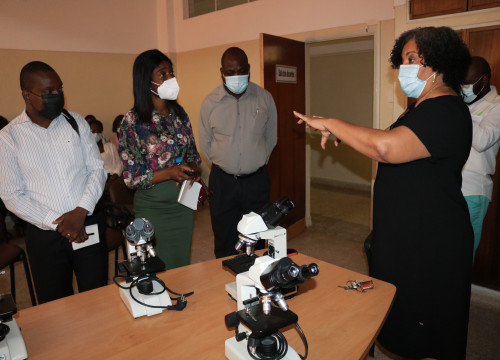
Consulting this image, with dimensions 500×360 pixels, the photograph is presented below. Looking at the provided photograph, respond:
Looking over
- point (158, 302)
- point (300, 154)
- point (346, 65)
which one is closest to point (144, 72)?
point (158, 302)

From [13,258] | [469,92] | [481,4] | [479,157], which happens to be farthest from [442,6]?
[13,258]

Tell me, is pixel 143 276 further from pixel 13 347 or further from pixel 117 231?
pixel 117 231

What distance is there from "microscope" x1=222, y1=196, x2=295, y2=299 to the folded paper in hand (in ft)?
2.39

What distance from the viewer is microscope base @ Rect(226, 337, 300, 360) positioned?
114cm

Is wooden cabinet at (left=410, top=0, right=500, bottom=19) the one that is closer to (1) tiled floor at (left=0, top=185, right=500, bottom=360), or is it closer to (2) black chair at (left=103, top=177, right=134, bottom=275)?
(1) tiled floor at (left=0, top=185, right=500, bottom=360)

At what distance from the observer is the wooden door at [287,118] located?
3977 mm

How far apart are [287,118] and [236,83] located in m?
1.62

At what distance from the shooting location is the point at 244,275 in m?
1.28

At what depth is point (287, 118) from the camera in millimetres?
4406

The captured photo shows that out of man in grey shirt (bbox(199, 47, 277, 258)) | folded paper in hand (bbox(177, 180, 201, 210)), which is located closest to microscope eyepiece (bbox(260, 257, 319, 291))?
folded paper in hand (bbox(177, 180, 201, 210))

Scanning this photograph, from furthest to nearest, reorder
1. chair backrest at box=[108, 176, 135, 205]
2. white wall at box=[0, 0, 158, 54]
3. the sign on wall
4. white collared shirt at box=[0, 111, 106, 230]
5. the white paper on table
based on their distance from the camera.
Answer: white wall at box=[0, 0, 158, 54], the sign on wall, chair backrest at box=[108, 176, 135, 205], the white paper on table, white collared shirt at box=[0, 111, 106, 230]

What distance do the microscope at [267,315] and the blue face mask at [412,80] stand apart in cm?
109

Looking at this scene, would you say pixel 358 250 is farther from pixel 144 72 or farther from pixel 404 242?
pixel 144 72

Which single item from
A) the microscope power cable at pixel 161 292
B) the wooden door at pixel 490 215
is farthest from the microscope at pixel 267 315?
the wooden door at pixel 490 215
